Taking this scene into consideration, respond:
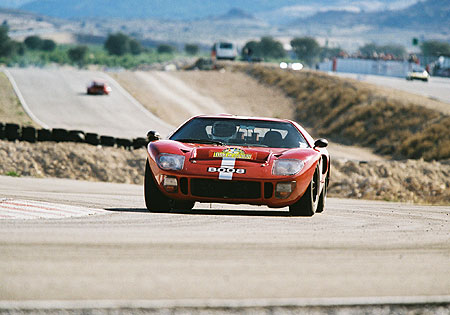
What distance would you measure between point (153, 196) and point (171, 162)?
1.60ft

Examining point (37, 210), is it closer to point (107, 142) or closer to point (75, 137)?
point (75, 137)

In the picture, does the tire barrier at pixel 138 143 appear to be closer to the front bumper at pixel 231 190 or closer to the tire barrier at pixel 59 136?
the tire barrier at pixel 59 136

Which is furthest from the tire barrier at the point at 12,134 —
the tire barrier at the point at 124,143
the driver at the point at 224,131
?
the driver at the point at 224,131

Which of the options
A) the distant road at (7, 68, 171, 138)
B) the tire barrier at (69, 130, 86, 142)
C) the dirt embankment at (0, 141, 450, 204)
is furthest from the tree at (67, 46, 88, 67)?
the dirt embankment at (0, 141, 450, 204)

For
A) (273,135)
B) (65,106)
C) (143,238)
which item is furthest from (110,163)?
(65,106)

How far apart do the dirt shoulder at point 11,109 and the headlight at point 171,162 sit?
3053 cm

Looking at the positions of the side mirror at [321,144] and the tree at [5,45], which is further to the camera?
the tree at [5,45]

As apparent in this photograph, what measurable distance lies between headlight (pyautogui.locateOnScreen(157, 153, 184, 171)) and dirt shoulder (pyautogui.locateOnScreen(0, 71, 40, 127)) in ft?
100

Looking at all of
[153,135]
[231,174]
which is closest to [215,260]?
[231,174]

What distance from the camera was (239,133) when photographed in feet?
32.0

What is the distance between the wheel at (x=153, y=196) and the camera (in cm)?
905

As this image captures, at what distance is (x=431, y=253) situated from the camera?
6.16 metres

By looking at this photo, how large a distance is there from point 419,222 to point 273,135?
204cm

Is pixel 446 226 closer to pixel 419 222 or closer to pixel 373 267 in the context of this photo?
pixel 419 222
